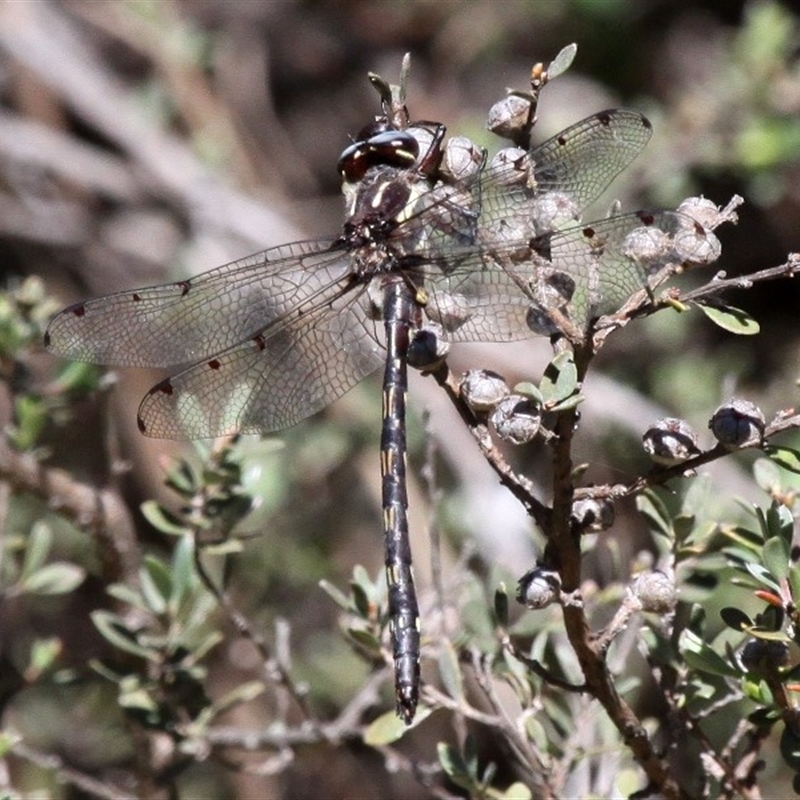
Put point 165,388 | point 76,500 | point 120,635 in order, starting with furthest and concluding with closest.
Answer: point 76,500, point 165,388, point 120,635

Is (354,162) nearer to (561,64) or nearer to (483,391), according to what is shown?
(561,64)

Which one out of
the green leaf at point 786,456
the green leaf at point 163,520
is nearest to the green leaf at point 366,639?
the green leaf at point 163,520

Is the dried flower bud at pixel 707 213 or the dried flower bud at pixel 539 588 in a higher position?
the dried flower bud at pixel 707 213

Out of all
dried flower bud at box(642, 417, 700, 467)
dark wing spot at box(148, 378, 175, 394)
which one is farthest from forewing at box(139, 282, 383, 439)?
dried flower bud at box(642, 417, 700, 467)

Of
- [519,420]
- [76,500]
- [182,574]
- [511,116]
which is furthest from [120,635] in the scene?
[511,116]

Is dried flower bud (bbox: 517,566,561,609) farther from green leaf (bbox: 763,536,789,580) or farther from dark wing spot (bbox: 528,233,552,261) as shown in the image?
dark wing spot (bbox: 528,233,552,261)

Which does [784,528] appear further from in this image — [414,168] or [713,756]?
[414,168]

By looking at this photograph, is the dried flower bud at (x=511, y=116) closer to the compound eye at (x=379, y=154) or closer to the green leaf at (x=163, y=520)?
the compound eye at (x=379, y=154)
